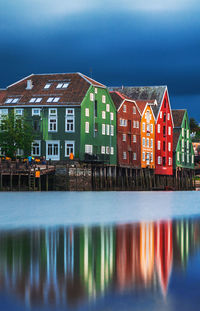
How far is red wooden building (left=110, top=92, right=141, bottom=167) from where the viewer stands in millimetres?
109500

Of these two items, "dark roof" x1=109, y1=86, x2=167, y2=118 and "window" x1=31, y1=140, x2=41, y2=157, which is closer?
"window" x1=31, y1=140, x2=41, y2=157

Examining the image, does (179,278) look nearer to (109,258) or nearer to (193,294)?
(193,294)

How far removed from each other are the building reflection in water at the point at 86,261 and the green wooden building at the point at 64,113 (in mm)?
71341

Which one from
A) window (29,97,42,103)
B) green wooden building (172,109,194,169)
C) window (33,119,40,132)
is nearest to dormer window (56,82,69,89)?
window (29,97,42,103)

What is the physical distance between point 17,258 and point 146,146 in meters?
104

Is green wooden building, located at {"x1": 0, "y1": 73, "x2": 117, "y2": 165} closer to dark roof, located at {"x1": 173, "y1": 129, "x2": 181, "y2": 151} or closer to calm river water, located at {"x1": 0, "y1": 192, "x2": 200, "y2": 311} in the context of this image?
dark roof, located at {"x1": 173, "y1": 129, "x2": 181, "y2": 151}

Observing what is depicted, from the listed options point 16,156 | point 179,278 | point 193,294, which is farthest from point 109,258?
point 16,156

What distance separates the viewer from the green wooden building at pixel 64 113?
9662 centimetres

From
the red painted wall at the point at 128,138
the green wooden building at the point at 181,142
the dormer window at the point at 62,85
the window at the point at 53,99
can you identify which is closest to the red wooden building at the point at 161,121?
the green wooden building at the point at 181,142

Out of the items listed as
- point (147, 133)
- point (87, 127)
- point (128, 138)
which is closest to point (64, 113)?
point (87, 127)

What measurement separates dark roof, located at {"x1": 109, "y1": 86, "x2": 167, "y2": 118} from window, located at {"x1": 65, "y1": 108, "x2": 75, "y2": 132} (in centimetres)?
3166

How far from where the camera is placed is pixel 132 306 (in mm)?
11016

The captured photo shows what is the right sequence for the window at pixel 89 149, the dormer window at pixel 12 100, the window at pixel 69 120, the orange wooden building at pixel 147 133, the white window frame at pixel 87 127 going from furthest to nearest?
the orange wooden building at pixel 147 133 → the dormer window at pixel 12 100 → the white window frame at pixel 87 127 → the window at pixel 89 149 → the window at pixel 69 120

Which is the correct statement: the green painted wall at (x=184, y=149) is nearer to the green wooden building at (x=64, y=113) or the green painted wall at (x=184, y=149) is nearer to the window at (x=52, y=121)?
the green wooden building at (x=64, y=113)
